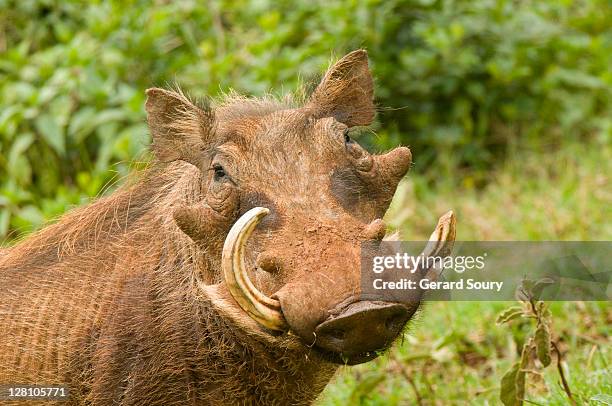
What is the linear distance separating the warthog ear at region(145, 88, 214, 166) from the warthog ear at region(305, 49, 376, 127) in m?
0.35

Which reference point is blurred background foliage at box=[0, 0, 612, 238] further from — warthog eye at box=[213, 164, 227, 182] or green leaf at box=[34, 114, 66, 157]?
warthog eye at box=[213, 164, 227, 182]

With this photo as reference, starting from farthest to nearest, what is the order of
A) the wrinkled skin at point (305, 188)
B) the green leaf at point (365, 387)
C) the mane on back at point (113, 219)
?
1. the green leaf at point (365, 387)
2. the mane on back at point (113, 219)
3. the wrinkled skin at point (305, 188)

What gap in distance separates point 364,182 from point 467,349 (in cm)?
177

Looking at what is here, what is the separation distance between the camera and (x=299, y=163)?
315 cm

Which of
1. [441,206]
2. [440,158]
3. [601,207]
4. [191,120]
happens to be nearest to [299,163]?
[191,120]

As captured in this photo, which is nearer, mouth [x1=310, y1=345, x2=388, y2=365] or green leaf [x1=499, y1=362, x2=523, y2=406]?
mouth [x1=310, y1=345, x2=388, y2=365]

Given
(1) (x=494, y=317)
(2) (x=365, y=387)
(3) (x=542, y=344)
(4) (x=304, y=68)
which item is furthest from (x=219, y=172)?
(4) (x=304, y=68)

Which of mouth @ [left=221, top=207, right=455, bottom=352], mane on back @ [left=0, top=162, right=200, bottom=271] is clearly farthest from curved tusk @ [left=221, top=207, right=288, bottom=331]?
mane on back @ [left=0, top=162, right=200, bottom=271]

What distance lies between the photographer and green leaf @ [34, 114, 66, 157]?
638 centimetres

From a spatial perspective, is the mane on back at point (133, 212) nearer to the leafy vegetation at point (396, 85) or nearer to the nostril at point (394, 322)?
the nostril at point (394, 322)

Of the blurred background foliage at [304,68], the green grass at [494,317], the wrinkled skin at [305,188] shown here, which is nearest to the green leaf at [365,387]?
the green grass at [494,317]

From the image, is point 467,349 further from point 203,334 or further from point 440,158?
point 440,158

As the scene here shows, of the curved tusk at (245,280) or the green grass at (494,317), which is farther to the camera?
the green grass at (494,317)

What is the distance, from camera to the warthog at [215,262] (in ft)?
9.29
